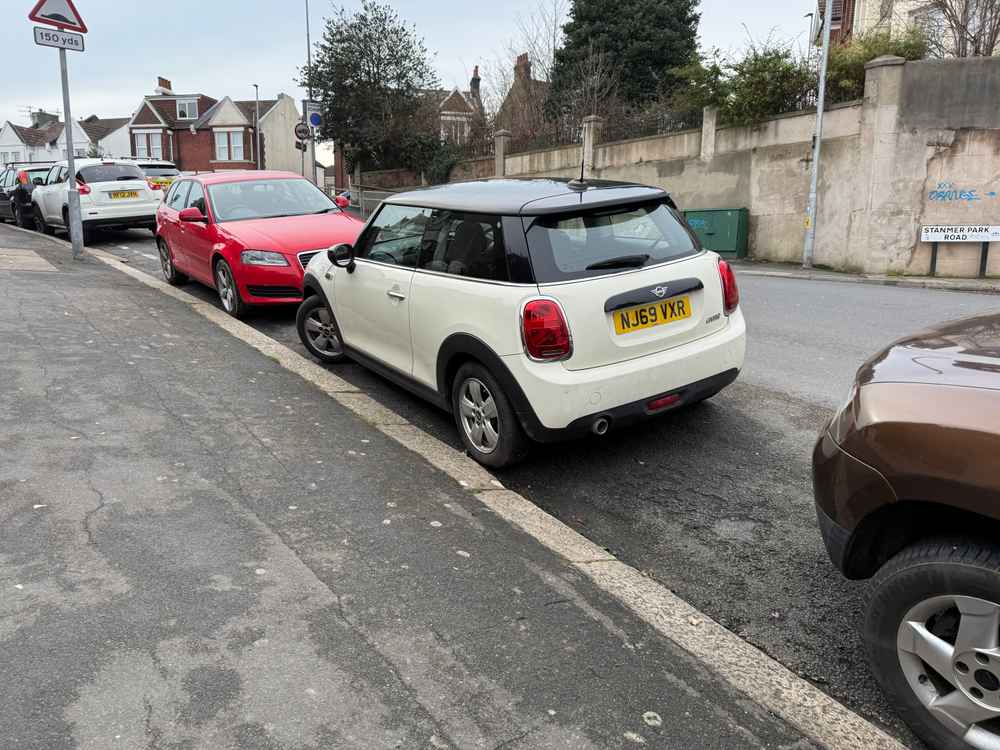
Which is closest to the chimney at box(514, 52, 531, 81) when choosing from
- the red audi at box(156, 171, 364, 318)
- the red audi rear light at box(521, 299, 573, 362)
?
the red audi at box(156, 171, 364, 318)

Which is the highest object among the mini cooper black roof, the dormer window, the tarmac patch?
the dormer window

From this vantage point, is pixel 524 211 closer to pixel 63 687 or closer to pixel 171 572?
pixel 171 572

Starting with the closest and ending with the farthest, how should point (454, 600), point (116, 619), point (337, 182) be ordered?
point (116, 619) → point (454, 600) → point (337, 182)

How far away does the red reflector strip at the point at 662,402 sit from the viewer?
4406mm

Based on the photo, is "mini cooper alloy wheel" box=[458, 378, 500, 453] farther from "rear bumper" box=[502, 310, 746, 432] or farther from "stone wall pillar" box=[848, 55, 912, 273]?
"stone wall pillar" box=[848, 55, 912, 273]

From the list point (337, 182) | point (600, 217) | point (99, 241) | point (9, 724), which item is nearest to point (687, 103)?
point (99, 241)

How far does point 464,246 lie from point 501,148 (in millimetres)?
25267

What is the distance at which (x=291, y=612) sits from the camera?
9.98 feet

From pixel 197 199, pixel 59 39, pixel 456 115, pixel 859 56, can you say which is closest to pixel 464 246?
pixel 197 199

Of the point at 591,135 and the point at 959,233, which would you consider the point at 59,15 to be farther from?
the point at 959,233

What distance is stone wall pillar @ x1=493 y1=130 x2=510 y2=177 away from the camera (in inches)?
1129

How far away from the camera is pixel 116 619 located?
2951 mm

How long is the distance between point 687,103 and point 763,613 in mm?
19661

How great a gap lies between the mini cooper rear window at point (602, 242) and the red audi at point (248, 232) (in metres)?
4.38
